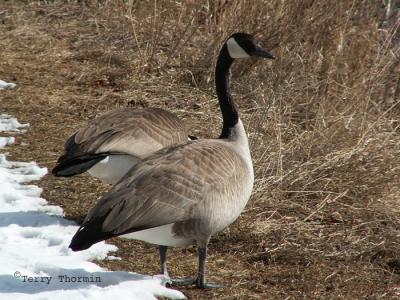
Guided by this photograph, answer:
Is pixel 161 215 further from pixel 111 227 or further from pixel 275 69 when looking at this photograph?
pixel 275 69

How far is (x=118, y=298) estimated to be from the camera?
4066mm

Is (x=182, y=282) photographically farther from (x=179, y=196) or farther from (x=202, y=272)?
(x=179, y=196)

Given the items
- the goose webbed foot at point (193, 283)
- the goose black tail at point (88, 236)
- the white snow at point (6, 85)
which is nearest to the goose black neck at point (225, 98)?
the goose webbed foot at point (193, 283)

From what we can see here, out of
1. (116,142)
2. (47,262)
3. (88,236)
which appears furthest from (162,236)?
(116,142)

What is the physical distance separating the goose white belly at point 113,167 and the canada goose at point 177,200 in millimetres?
624

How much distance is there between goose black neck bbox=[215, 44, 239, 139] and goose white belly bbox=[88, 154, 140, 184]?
2.25 ft

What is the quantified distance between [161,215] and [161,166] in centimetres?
37

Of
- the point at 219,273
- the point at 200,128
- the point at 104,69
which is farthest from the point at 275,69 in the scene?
the point at 219,273

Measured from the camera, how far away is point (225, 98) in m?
5.00

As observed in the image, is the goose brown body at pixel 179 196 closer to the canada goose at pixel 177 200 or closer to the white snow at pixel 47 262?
the canada goose at pixel 177 200

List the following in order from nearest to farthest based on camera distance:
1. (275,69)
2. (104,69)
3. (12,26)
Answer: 1. (275,69)
2. (104,69)
3. (12,26)

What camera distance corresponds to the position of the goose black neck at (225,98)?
193 inches

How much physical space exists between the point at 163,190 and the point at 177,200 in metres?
0.10

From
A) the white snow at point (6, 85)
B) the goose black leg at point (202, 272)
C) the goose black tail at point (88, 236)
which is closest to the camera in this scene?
the goose black tail at point (88, 236)
